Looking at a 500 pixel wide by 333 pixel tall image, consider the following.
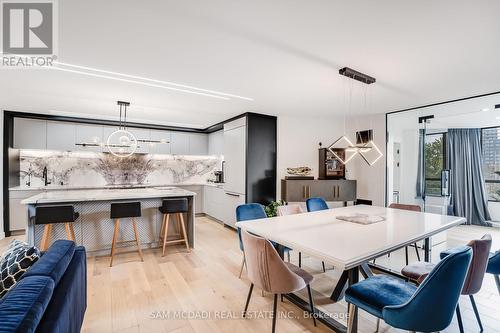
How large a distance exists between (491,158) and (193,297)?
17.6 ft

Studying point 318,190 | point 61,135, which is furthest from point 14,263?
point 61,135

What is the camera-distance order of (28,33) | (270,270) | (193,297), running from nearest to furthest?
1. (270,270)
2. (28,33)
3. (193,297)

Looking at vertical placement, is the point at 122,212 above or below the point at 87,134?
below

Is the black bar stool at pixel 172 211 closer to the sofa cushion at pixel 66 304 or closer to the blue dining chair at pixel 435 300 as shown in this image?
the sofa cushion at pixel 66 304

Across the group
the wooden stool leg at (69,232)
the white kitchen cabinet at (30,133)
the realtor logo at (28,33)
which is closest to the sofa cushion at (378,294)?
the realtor logo at (28,33)

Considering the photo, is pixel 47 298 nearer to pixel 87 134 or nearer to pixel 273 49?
pixel 273 49

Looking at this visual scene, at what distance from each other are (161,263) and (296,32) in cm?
330

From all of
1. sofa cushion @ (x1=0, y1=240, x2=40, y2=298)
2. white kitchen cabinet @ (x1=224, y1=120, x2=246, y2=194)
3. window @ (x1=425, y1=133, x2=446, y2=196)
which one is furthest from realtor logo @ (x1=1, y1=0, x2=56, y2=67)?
window @ (x1=425, y1=133, x2=446, y2=196)

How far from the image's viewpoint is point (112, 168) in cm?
595

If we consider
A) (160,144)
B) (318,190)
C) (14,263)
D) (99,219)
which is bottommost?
(99,219)

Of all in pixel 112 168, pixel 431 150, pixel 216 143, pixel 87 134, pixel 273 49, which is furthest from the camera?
pixel 216 143

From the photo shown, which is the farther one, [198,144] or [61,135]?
[198,144]

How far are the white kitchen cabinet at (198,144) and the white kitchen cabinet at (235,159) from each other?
1.45 m

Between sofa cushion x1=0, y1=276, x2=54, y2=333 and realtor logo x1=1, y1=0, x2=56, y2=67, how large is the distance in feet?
5.84
